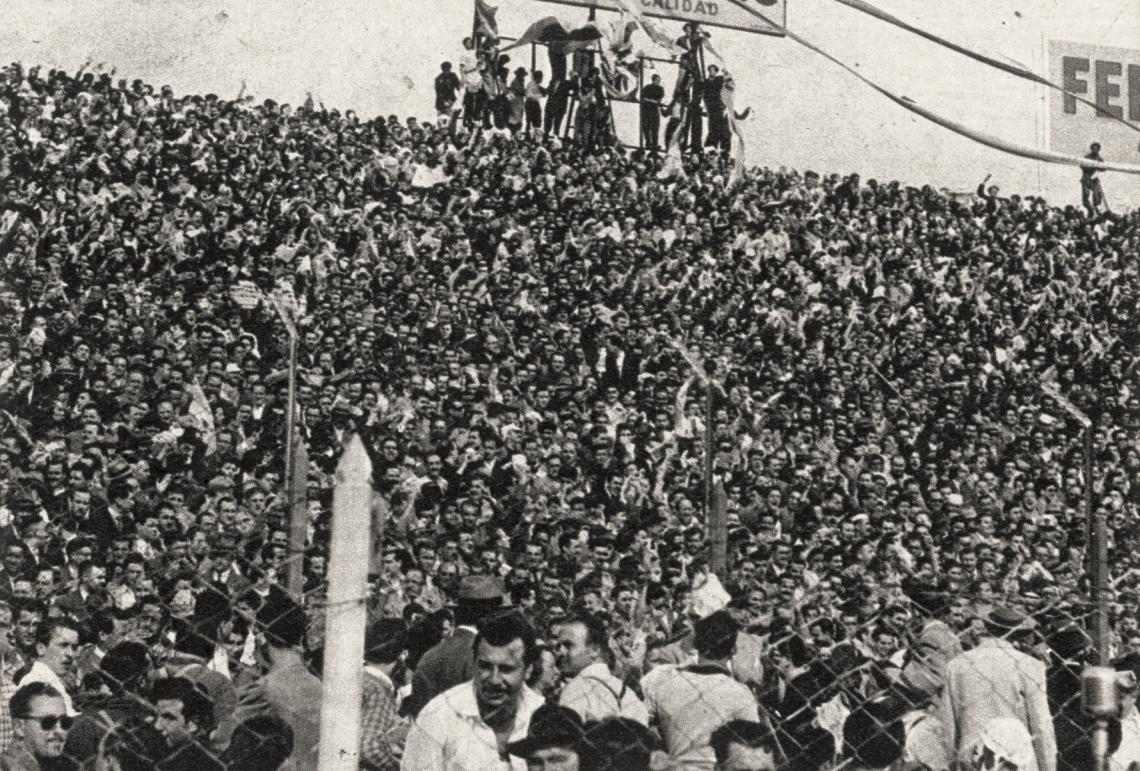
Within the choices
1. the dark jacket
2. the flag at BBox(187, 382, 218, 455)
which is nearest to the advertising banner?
the flag at BBox(187, 382, 218, 455)

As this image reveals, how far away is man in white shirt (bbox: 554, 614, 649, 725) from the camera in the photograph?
180 inches

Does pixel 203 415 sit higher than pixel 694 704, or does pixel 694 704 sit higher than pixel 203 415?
pixel 203 415

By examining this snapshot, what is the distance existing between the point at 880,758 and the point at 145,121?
16.0 m

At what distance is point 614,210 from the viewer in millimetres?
20109

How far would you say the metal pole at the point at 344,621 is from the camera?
2.81 m

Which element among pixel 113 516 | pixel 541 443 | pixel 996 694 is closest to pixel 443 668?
pixel 996 694

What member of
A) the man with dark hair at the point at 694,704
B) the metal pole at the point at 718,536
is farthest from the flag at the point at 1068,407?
the man with dark hair at the point at 694,704

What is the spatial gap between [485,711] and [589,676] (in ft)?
1.92

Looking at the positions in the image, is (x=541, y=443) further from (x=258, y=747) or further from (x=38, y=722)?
(x=258, y=747)

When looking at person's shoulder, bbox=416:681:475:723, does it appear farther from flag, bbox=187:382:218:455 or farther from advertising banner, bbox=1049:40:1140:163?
advertising banner, bbox=1049:40:1140:163

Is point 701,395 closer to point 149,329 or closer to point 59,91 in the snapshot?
point 149,329

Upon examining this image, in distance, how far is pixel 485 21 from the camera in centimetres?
2322

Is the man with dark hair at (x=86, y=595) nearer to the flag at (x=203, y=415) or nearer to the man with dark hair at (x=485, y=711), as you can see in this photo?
the man with dark hair at (x=485, y=711)

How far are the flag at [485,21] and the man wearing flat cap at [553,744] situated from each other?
19971mm
